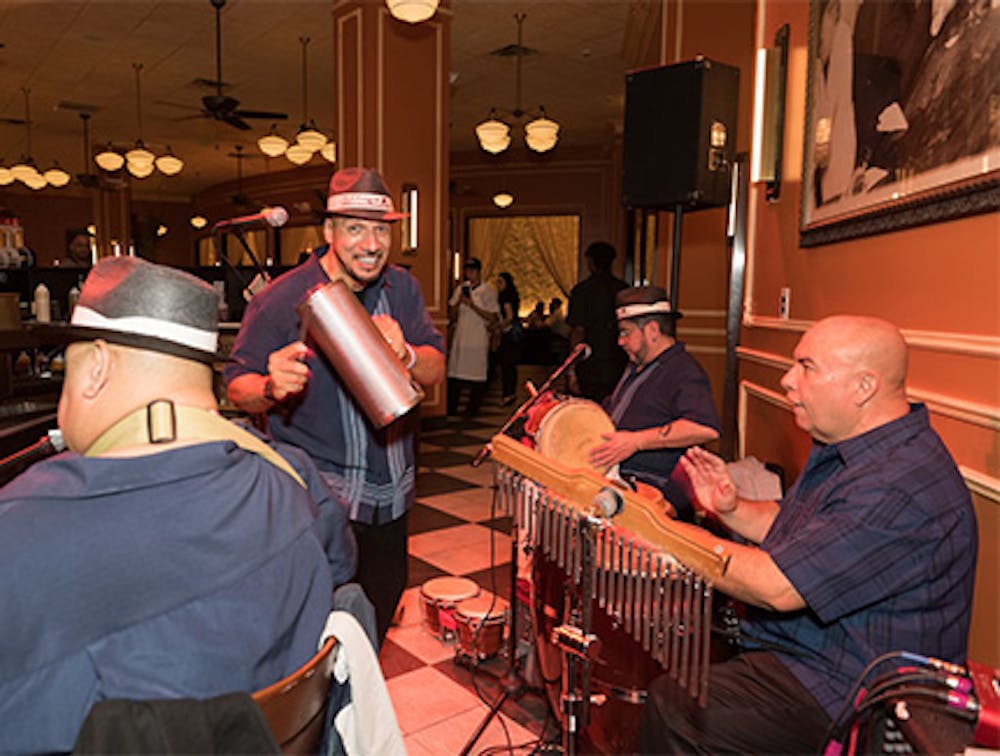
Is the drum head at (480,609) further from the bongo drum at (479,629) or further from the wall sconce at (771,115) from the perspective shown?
the wall sconce at (771,115)

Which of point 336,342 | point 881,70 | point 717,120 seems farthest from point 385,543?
point 717,120

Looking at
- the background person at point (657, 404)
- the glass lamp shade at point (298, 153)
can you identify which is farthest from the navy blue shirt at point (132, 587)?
the glass lamp shade at point (298, 153)

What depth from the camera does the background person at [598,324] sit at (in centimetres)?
589

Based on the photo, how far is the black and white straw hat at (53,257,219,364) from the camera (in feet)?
3.67

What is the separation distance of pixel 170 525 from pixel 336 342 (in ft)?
2.89

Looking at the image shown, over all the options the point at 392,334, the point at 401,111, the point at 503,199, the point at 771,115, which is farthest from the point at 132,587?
the point at 503,199

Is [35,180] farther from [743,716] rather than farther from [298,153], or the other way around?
[743,716]

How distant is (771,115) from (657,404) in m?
1.50

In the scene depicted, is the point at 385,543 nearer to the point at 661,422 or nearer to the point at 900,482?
the point at 661,422

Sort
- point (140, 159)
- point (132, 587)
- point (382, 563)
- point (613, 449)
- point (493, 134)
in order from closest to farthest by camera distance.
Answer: point (132, 587) < point (382, 563) < point (613, 449) < point (493, 134) < point (140, 159)

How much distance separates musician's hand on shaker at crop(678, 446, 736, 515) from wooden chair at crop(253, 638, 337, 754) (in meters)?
1.13

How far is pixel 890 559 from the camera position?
1.42m

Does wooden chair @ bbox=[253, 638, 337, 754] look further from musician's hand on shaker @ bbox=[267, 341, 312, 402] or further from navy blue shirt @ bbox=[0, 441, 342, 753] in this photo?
musician's hand on shaker @ bbox=[267, 341, 312, 402]

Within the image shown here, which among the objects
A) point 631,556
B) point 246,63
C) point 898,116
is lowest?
point 631,556
